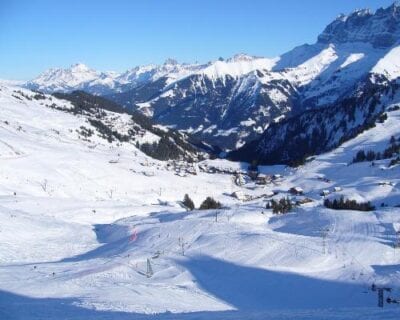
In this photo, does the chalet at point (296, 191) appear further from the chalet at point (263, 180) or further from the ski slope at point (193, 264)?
the ski slope at point (193, 264)

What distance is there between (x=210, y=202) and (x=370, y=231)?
4262cm

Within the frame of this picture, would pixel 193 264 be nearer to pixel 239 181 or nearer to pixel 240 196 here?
pixel 240 196

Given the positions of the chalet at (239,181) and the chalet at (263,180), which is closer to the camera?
the chalet at (263,180)

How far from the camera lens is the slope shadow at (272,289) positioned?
87.1ft

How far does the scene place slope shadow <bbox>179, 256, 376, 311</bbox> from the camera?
26547mm

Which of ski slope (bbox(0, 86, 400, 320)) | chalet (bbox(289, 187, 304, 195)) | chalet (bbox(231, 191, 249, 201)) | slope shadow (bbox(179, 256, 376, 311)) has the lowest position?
slope shadow (bbox(179, 256, 376, 311))

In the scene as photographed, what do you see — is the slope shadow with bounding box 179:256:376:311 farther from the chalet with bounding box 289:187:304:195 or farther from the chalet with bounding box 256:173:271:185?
the chalet with bounding box 256:173:271:185

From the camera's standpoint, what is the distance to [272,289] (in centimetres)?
2895

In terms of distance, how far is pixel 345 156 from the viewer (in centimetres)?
15150

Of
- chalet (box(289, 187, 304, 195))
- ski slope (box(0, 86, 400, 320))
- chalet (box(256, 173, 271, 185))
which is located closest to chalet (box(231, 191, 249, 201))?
chalet (box(289, 187, 304, 195))

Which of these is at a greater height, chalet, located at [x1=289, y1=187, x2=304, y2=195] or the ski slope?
chalet, located at [x1=289, y1=187, x2=304, y2=195]

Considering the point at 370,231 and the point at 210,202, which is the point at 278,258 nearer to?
the point at 370,231

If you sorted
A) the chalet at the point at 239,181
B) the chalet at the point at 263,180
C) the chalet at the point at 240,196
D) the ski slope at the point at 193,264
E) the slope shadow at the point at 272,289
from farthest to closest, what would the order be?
1. the chalet at the point at 239,181
2. the chalet at the point at 263,180
3. the chalet at the point at 240,196
4. the slope shadow at the point at 272,289
5. the ski slope at the point at 193,264

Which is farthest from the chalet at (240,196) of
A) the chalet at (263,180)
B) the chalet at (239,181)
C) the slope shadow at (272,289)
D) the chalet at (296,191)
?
the slope shadow at (272,289)
